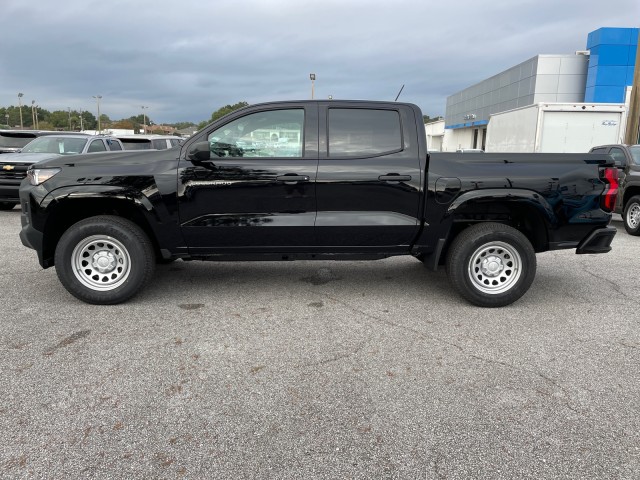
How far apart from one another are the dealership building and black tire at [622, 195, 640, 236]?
25.8 feet

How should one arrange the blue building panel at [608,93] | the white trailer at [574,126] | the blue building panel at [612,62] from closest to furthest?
1. the white trailer at [574,126]
2. the blue building panel at [612,62]
3. the blue building panel at [608,93]

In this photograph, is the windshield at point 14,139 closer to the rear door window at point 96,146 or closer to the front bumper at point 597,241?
the rear door window at point 96,146

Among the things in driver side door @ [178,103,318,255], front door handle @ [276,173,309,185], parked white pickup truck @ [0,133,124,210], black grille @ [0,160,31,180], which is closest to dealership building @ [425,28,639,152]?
parked white pickup truck @ [0,133,124,210]

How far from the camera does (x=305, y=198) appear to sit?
460 cm

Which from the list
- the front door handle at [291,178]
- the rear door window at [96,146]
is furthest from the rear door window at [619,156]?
the rear door window at [96,146]

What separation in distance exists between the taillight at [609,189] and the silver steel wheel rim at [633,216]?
18.4 ft

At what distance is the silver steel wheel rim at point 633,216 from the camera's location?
9.39 meters

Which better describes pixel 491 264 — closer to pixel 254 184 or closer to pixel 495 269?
pixel 495 269

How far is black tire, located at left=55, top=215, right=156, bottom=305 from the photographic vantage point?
456 cm

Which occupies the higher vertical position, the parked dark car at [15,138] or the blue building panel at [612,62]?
the blue building panel at [612,62]

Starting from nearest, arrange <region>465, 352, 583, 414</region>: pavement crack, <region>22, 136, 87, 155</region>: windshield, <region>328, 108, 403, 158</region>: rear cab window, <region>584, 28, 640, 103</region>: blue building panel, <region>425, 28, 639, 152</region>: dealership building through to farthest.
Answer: <region>465, 352, 583, 414</region>: pavement crack, <region>328, 108, 403, 158</region>: rear cab window, <region>22, 136, 87, 155</region>: windshield, <region>425, 28, 639, 152</region>: dealership building, <region>584, 28, 640, 103</region>: blue building panel

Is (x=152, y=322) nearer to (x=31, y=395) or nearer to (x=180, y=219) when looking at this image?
(x=180, y=219)

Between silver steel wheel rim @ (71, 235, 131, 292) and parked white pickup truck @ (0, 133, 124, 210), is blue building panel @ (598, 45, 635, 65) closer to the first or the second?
parked white pickup truck @ (0, 133, 124, 210)

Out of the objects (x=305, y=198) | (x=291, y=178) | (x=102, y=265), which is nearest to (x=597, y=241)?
(x=305, y=198)
